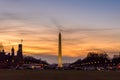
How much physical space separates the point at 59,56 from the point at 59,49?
285 cm

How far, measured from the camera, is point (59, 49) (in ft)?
493

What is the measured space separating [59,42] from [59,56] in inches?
229

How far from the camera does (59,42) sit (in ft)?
497

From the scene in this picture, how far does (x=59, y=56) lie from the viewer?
493 feet
